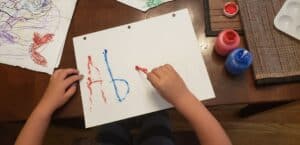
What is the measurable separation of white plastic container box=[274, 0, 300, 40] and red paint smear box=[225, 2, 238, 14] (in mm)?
91

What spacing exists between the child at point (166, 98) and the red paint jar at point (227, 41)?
0.11m

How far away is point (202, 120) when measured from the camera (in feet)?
2.24

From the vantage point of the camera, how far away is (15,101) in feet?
2.39

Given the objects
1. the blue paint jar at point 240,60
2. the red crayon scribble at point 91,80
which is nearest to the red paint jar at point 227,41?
the blue paint jar at point 240,60

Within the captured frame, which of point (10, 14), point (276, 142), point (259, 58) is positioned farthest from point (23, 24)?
point (276, 142)

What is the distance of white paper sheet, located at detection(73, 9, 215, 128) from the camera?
70 cm

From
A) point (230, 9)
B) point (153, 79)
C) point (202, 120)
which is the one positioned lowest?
point (202, 120)

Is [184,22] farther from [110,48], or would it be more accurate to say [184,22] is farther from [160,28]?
[110,48]

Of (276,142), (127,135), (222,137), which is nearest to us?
(222,137)

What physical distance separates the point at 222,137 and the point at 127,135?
0.40 m

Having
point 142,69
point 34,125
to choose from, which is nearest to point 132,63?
point 142,69

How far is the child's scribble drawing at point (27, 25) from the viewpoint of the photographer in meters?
0.77

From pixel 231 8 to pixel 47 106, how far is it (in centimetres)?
46

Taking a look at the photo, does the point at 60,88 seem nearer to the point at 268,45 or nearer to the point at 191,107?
the point at 191,107
